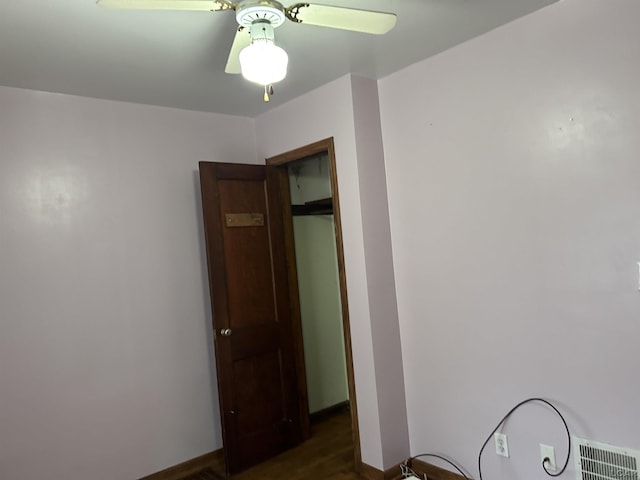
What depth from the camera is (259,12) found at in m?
1.53

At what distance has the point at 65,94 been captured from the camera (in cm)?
270

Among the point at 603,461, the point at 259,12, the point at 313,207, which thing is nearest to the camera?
the point at 259,12

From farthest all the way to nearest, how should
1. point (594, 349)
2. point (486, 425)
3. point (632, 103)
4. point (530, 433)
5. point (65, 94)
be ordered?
1. point (65, 94)
2. point (486, 425)
3. point (530, 433)
4. point (594, 349)
5. point (632, 103)

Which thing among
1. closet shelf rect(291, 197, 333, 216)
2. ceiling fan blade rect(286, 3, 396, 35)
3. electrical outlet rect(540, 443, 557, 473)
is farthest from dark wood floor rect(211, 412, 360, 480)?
ceiling fan blade rect(286, 3, 396, 35)

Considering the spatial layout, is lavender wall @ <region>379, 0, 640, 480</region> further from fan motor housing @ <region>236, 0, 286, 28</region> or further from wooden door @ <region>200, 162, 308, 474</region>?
fan motor housing @ <region>236, 0, 286, 28</region>

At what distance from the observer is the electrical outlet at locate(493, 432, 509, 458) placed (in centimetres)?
237

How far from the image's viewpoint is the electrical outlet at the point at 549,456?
2.18 meters

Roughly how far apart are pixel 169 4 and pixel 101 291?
1.90 m

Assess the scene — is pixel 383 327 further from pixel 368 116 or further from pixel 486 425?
pixel 368 116

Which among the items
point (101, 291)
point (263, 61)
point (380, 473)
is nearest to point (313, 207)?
point (101, 291)

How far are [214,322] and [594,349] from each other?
2106 millimetres

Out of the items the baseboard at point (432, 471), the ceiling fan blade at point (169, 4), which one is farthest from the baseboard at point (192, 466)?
the ceiling fan blade at point (169, 4)

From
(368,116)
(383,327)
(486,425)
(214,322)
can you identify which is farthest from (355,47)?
(486,425)

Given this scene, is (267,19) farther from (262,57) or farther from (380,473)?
(380,473)
